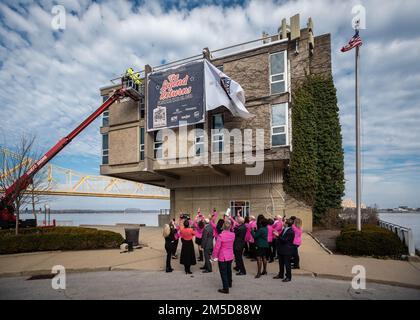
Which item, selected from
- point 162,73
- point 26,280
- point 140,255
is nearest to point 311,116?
point 162,73

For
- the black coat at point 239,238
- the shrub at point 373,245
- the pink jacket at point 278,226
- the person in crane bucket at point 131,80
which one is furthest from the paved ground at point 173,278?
the person in crane bucket at point 131,80

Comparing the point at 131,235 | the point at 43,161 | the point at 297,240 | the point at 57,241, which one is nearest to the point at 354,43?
the point at 297,240

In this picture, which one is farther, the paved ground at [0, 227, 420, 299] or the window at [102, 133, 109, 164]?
the window at [102, 133, 109, 164]

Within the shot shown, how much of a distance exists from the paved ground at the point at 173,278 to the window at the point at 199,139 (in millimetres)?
9556

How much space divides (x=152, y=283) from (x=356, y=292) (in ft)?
16.8

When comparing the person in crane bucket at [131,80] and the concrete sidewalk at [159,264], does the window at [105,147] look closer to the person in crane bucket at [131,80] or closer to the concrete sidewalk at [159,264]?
the person in crane bucket at [131,80]

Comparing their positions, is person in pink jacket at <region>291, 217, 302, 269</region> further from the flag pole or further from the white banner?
the white banner

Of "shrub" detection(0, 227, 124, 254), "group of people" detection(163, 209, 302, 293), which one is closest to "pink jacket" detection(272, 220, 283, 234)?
"group of people" detection(163, 209, 302, 293)

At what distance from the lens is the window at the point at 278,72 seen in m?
19.0

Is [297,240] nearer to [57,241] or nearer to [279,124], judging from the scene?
[57,241]

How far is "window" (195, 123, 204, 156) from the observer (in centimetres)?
2025

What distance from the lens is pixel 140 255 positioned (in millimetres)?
12062

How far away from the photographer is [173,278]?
8.37 m

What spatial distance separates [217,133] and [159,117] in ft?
14.8
